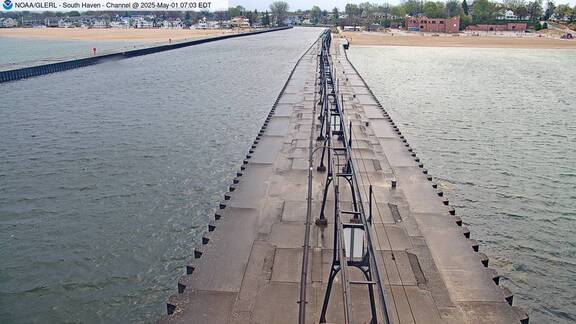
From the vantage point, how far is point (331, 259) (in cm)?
1138

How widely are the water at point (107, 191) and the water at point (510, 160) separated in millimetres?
9337

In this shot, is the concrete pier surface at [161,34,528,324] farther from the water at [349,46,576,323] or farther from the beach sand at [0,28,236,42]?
the beach sand at [0,28,236,42]

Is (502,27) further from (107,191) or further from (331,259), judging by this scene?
(331,259)

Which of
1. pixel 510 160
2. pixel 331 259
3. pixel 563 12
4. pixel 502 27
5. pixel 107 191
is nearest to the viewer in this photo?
pixel 331 259

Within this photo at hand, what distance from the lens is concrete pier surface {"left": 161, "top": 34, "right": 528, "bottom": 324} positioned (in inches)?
373

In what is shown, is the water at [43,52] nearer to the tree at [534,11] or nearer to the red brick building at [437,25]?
the red brick building at [437,25]

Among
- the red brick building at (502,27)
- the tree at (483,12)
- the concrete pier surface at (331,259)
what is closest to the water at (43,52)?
the concrete pier surface at (331,259)

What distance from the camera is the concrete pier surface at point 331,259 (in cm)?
948

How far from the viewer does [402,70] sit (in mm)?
64188

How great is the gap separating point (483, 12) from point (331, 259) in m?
185

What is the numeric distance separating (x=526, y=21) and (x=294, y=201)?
18468cm

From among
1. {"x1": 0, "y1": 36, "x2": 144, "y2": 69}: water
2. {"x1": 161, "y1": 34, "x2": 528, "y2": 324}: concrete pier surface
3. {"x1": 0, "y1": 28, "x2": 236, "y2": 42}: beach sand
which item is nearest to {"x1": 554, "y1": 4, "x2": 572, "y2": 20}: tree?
{"x1": 0, "y1": 28, "x2": 236, "y2": 42}: beach sand

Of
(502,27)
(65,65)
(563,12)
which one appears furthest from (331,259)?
(563,12)

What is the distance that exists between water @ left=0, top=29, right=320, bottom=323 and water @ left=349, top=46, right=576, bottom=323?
934 cm
